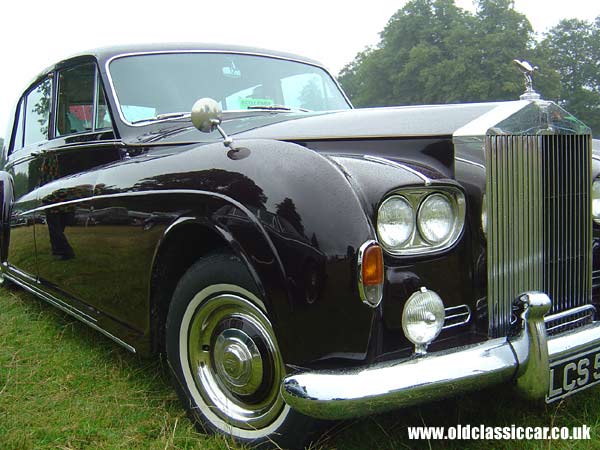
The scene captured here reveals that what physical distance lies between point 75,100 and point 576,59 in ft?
147

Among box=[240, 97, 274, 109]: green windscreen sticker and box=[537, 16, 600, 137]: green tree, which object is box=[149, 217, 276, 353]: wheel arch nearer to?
box=[240, 97, 274, 109]: green windscreen sticker

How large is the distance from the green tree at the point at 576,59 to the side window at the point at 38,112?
→ 4029 centimetres

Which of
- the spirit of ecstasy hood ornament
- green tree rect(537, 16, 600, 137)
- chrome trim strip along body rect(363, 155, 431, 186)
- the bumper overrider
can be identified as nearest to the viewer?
the bumper overrider

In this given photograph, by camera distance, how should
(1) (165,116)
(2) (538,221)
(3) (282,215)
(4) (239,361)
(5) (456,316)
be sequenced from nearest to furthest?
(3) (282,215) < (5) (456,316) < (4) (239,361) < (2) (538,221) < (1) (165,116)

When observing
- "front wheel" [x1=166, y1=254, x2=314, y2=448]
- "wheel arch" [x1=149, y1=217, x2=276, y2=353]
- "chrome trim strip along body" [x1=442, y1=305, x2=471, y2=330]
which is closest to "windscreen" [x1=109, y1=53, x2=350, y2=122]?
"wheel arch" [x1=149, y1=217, x2=276, y2=353]

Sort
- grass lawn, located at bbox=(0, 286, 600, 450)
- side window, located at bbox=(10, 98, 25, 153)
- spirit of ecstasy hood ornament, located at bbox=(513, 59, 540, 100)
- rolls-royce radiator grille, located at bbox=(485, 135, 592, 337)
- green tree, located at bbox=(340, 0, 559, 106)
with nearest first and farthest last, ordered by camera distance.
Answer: rolls-royce radiator grille, located at bbox=(485, 135, 592, 337) < grass lawn, located at bbox=(0, 286, 600, 450) < spirit of ecstasy hood ornament, located at bbox=(513, 59, 540, 100) < side window, located at bbox=(10, 98, 25, 153) < green tree, located at bbox=(340, 0, 559, 106)

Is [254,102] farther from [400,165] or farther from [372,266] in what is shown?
[372,266]

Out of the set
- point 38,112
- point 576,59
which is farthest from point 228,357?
point 576,59

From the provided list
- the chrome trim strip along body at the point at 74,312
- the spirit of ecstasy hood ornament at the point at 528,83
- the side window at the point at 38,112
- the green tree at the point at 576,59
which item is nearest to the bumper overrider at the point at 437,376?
the spirit of ecstasy hood ornament at the point at 528,83

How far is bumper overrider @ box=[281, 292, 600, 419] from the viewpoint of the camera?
4.99 feet

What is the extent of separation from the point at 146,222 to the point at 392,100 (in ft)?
135

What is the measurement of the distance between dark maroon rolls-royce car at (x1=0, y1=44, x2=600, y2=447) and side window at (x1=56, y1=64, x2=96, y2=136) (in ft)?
1.73

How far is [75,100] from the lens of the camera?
3.37 meters

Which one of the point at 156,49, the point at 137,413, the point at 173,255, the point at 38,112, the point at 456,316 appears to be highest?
the point at 156,49
